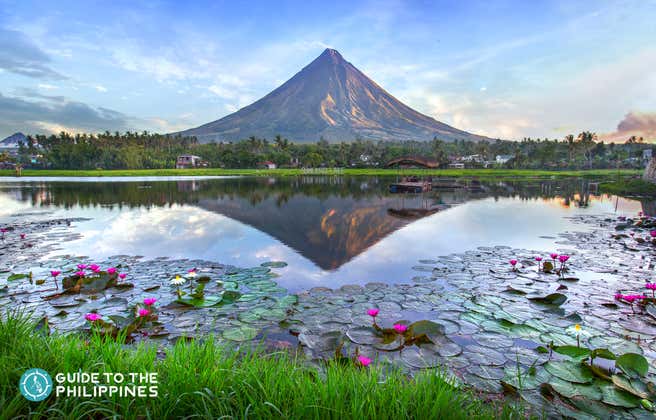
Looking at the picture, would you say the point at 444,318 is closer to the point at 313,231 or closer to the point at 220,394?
the point at 220,394

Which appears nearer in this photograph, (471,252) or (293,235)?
(471,252)

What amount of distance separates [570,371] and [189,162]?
103 meters

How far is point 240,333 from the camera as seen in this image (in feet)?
14.7

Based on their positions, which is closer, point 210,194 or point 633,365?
point 633,365

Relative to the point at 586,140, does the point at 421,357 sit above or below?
below

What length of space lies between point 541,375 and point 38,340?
16.1 ft

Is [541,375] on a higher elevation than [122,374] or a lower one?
lower

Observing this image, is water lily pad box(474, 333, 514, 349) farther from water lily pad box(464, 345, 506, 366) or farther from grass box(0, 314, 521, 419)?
grass box(0, 314, 521, 419)

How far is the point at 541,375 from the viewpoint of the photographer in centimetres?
351

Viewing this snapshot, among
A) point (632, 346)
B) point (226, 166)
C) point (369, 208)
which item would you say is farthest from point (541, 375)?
point (226, 166)

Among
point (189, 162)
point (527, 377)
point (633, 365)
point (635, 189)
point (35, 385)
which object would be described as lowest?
point (527, 377)

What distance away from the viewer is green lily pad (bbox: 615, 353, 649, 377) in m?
3.32

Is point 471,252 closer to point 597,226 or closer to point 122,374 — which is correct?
point 597,226

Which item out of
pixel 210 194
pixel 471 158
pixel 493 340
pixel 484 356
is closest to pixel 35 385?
pixel 484 356
